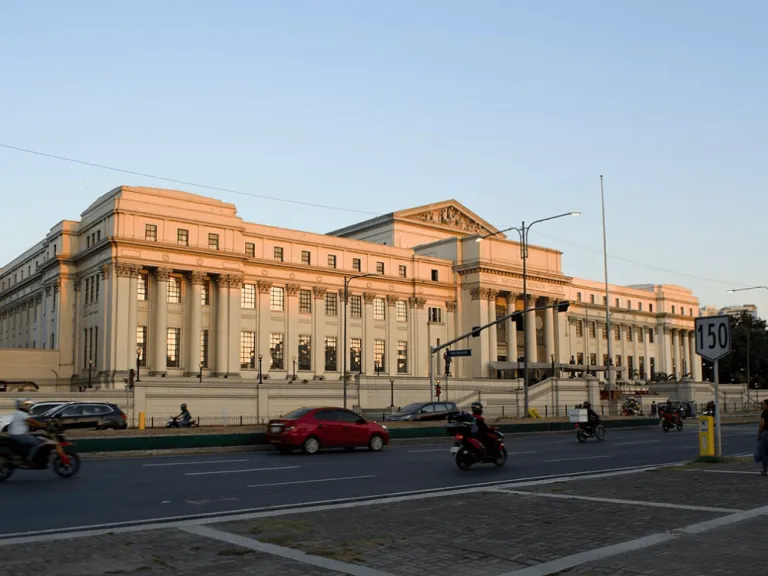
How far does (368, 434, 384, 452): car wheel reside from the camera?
29672mm

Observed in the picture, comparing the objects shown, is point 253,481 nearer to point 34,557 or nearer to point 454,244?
point 34,557

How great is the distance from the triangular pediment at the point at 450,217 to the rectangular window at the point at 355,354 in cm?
1846

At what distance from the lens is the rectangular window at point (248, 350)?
72588 millimetres

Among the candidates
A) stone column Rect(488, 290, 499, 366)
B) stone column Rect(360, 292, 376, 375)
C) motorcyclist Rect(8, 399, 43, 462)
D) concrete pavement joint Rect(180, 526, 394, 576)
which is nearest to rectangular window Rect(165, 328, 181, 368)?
stone column Rect(360, 292, 376, 375)

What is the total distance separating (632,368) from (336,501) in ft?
364

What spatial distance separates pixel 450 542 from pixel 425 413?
121 ft

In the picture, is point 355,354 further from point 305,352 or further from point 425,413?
point 425,413

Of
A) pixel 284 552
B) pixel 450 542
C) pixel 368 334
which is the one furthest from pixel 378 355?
pixel 284 552

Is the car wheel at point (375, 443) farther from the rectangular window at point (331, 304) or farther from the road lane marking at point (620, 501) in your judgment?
the rectangular window at point (331, 304)

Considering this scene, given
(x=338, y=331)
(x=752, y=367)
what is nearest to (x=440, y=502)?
(x=338, y=331)

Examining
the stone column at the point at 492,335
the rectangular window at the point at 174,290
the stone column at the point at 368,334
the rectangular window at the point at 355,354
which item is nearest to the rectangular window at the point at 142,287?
the rectangular window at the point at 174,290

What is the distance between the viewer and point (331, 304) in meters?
80.3

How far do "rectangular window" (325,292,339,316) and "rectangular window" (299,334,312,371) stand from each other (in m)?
3.48

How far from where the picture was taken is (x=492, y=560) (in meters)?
8.95
